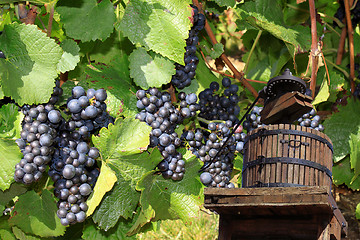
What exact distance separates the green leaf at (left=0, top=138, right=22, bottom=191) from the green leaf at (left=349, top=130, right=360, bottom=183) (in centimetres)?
146

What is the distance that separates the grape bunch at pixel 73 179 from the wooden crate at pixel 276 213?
1.32 ft

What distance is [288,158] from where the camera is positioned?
150cm

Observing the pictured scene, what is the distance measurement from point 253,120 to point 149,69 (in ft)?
1.49

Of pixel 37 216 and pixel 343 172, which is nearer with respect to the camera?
pixel 37 216

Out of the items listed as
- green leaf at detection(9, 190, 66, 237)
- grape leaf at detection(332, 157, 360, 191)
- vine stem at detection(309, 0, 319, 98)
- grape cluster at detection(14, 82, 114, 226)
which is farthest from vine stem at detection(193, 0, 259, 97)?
green leaf at detection(9, 190, 66, 237)

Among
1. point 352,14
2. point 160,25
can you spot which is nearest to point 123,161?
point 160,25

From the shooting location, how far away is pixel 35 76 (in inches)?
65.1

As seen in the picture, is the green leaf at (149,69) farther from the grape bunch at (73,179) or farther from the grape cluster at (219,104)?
the grape bunch at (73,179)

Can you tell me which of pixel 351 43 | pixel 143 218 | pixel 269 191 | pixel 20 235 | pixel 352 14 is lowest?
pixel 20 235

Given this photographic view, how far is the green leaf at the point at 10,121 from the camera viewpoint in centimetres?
169

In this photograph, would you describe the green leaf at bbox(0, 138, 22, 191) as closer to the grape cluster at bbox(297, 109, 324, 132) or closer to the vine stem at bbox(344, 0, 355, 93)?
the grape cluster at bbox(297, 109, 324, 132)

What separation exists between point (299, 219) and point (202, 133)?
572 mm

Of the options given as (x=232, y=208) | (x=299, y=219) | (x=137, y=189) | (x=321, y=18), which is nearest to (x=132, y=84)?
(x=137, y=189)

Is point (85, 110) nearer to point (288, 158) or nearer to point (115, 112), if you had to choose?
point (115, 112)
